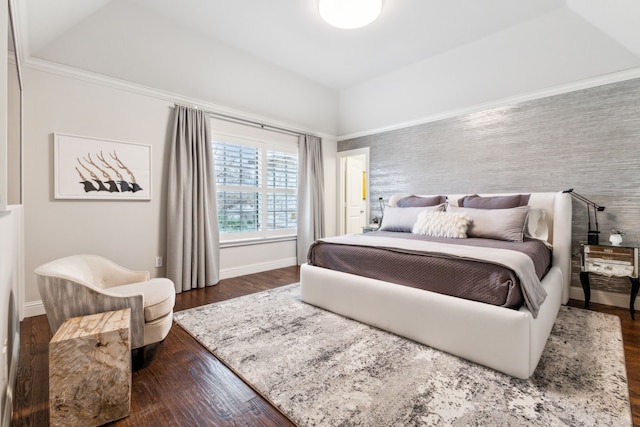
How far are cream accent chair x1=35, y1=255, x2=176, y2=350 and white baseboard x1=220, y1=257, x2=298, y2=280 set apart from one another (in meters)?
1.74

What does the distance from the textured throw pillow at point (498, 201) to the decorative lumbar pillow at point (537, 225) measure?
180 millimetres

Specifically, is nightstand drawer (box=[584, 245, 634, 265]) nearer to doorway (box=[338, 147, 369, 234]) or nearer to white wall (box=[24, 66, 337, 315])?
doorway (box=[338, 147, 369, 234])

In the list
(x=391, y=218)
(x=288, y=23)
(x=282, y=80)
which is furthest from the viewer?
(x=282, y=80)

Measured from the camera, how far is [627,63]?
2.71 m

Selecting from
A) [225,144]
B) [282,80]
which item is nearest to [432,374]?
[225,144]

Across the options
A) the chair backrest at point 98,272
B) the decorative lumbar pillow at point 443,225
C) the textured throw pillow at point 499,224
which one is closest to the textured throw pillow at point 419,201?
the decorative lumbar pillow at point 443,225

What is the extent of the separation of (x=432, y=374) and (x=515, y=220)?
6.02 feet

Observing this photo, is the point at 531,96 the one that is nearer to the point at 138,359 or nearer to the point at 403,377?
the point at 403,377

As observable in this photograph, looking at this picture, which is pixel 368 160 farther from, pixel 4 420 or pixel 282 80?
pixel 4 420

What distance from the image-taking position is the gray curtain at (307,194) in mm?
4586

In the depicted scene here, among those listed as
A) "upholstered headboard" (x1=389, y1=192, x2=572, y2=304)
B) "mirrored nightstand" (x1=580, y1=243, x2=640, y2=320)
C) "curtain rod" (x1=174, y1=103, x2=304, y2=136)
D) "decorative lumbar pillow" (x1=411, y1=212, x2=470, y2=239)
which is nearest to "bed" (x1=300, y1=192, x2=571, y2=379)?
"upholstered headboard" (x1=389, y1=192, x2=572, y2=304)

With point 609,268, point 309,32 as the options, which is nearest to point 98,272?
point 309,32

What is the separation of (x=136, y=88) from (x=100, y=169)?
927mm

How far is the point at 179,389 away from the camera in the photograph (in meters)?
1.56
